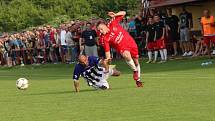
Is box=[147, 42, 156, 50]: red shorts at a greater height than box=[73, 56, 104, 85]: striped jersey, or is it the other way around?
box=[73, 56, 104, 85]: striped jersey

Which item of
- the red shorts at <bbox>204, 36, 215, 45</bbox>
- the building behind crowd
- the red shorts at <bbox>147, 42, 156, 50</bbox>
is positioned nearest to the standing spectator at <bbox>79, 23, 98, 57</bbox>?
the red shorts at <bbox>147, 42, 156, 50</bbox>

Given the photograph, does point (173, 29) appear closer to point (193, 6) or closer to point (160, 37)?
point (160, 37)

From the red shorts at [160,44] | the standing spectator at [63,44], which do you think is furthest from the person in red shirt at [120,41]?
the standing spectator at [63,44]

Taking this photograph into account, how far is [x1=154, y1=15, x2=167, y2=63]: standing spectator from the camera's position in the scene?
26.7 m

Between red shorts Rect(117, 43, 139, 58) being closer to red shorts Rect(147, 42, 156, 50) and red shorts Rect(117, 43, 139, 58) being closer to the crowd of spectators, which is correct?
the crowd of spectators

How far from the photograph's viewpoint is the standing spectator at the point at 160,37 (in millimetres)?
26688

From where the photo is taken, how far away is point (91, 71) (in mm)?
16172

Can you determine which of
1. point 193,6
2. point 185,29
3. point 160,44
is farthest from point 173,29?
point 193,6

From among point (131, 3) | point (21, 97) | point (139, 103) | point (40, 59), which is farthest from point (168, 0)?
point (131, 3)

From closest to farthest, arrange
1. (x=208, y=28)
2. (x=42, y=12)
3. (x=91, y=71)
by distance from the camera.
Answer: (x=91, y=71) < (x=208, y=28) < (x=42, y=12)

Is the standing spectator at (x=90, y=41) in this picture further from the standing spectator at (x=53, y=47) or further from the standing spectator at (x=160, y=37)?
the standing spectator at (x=53, y=47)

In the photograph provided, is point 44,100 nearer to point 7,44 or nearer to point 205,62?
point 205,62

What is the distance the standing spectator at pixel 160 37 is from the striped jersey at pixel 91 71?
1068cm

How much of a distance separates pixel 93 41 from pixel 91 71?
1251 centimetres
